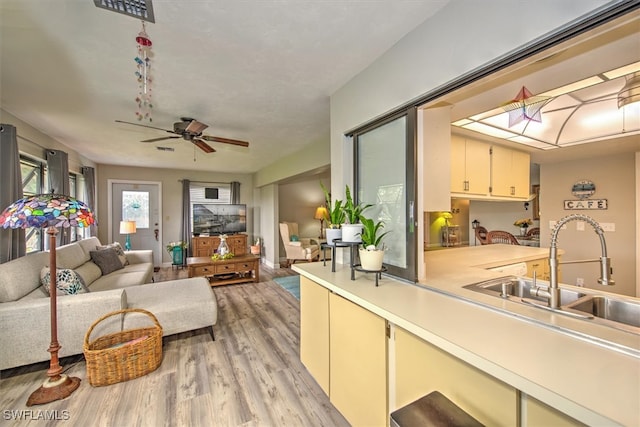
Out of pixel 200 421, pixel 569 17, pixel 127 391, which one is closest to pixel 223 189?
pixel 127 391

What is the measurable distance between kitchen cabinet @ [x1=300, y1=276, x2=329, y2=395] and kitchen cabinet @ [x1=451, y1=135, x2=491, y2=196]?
1.61 m

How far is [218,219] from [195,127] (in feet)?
13.1

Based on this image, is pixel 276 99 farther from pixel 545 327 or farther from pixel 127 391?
pixel 127 391

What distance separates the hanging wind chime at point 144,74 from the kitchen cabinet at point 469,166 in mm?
2576

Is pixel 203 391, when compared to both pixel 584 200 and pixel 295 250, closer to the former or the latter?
pixel 295 250

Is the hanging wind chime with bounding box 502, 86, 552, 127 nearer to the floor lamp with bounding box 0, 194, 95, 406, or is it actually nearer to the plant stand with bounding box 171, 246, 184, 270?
the floor lamp with bounding box 0, 194, 95, 406

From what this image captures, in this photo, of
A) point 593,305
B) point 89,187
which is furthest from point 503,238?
point 89,187

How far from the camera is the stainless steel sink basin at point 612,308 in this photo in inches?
47.3

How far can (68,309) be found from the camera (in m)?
2.07

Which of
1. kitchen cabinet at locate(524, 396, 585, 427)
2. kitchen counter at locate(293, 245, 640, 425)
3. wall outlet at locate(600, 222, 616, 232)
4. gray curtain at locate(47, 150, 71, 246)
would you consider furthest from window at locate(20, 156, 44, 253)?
wall outlet at locate(600, 222, 616, 232)

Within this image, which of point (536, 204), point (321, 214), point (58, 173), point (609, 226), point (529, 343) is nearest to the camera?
point (529, 343)

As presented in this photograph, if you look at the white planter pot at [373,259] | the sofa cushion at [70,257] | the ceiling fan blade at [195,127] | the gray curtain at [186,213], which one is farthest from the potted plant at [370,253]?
the gray curtain at [186,213]

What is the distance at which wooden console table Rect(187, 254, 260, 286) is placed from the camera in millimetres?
4456

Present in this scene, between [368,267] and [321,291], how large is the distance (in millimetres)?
434
